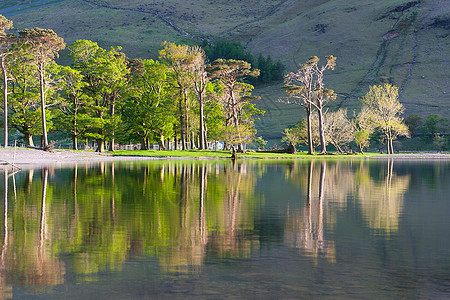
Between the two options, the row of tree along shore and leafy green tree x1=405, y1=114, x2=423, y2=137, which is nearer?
the row of tree along shore

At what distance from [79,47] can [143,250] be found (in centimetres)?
7412

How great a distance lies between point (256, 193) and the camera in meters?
24.8

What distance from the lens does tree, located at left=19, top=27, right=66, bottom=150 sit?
63.4m

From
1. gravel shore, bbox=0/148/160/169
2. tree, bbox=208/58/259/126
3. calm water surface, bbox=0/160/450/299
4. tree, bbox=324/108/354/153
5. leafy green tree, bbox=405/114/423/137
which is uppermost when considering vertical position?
tree, bbox=208/58/259/126

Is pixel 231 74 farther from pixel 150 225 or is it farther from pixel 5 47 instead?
pixel 150 225

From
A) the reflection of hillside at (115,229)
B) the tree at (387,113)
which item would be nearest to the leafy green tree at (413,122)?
the tree at (387,113)

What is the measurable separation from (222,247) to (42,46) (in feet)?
200

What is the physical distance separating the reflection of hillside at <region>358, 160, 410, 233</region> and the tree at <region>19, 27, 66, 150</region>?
48.3m

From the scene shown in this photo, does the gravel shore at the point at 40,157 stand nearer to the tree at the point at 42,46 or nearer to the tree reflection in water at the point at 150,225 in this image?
the tree at the point at 42,46

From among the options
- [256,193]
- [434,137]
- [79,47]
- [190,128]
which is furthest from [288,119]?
[256,193]

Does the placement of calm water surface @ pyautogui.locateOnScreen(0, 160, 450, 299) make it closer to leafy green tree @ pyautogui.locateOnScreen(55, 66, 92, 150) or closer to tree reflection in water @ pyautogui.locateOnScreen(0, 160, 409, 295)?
tree reflection in water @ pyautogui.locateOnScreen(0, 160, 409, 295)

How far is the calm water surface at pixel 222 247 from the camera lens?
8.93 meters

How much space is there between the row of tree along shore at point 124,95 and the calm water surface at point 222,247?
5135 centimetres

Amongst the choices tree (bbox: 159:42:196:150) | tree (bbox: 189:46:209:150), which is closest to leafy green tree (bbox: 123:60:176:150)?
tree (bbox: 159:42:196:150)
